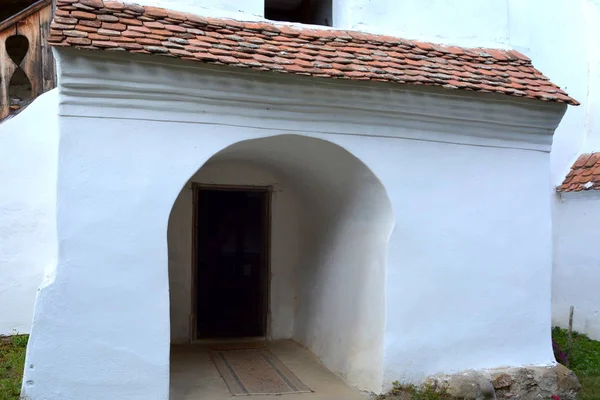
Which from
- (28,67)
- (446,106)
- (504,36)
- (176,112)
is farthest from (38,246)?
(504,36)

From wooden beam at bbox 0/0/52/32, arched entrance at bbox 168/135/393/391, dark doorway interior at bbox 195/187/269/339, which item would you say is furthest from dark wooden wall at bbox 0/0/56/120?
dark doorway interior at bbox 195/187/269/339

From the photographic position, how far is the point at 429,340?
538 centimetres

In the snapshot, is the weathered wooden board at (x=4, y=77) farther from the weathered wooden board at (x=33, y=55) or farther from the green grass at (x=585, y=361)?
the green grass at (x=585, y=361)

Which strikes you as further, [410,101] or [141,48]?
[410,101]

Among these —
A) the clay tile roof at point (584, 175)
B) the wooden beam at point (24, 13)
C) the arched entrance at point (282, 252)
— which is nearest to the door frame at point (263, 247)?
the arched entrance at point (282, 252)

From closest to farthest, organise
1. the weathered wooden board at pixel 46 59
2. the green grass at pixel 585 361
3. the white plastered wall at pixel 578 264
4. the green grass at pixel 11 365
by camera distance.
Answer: the green grass at pixel 11 365 < the green grass at pixel 585 361 < the weathered wooden board at pixel 46 59 < the white plastered wall at pixel 578 264

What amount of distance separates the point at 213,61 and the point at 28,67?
297cm

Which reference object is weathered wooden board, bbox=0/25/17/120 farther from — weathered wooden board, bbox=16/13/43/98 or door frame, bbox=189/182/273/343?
door frame, bbox=189/182/273/343

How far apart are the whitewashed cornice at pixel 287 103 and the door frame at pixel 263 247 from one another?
7.33 feet

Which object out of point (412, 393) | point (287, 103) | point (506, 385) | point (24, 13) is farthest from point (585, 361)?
point (24, 13)

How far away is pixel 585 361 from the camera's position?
6.59m

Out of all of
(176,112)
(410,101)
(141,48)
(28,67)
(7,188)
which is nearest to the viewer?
(141,48)

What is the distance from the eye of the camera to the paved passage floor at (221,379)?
17.2ft

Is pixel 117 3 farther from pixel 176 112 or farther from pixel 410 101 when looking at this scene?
pixel 410 101
